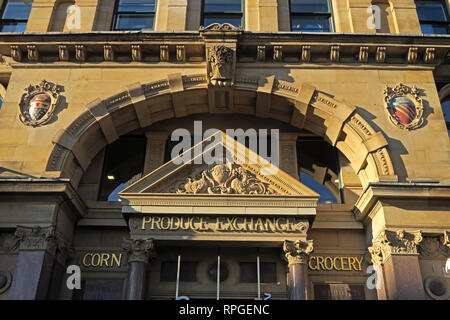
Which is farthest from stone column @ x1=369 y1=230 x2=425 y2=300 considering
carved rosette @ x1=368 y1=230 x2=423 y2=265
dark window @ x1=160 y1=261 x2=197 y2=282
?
dark window @ x1=160 y1=261 x2=197 y2=282

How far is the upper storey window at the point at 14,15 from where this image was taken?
1755cm

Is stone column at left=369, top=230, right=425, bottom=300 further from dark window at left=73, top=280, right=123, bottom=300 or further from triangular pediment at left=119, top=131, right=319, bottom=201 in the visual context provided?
dark window at left=73, top=280, right=123, bottom=300

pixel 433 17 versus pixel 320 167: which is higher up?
pixel 433 17

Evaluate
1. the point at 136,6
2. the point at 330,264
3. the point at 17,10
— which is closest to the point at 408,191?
the point at 330,264

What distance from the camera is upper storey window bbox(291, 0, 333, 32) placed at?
1697 centimetres

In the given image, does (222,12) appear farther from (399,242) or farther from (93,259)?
(399,242)

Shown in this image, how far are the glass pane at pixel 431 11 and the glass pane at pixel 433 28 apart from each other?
12.3 inches

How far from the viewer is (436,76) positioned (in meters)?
15.9

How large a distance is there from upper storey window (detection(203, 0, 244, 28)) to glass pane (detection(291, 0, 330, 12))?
2.05 meters

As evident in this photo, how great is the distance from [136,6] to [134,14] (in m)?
0.41

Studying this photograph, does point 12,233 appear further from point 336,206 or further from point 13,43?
point 336,206

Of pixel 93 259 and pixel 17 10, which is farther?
pixel 17 10

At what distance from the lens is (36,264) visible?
11992mm

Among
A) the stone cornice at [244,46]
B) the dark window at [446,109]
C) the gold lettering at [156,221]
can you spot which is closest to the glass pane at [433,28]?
the stone cornice at [244,46]
